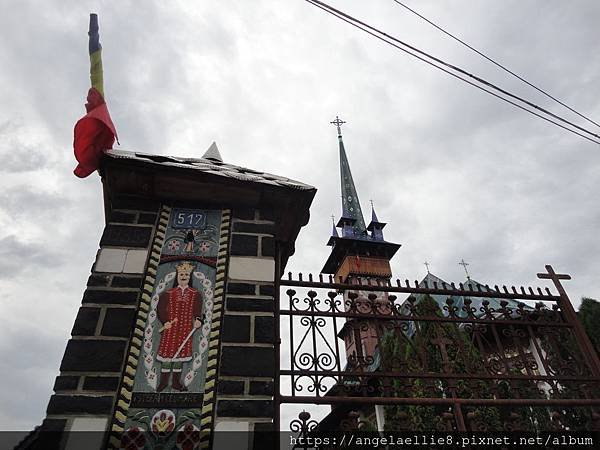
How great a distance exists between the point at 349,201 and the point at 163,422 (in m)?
34.3

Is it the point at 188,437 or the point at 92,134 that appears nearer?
the point at 188,437

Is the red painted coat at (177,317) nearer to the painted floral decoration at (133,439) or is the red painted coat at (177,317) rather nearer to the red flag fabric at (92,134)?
the painted floral decoration at (133,439)

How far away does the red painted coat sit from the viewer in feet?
8.22

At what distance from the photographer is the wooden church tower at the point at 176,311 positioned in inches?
88.6

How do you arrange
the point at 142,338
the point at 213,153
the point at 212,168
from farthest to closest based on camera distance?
the point at 213,153
the point at 212,168
the point at 142,338

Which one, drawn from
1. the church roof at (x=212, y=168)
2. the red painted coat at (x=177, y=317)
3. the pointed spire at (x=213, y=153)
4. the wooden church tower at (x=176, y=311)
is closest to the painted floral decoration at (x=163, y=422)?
the wooden church tower at (x=176, y=311)

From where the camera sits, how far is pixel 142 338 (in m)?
2.55

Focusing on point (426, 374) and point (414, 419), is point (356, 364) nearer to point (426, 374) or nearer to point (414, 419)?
point (426, 374)

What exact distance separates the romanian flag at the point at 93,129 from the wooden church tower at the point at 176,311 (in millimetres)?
110

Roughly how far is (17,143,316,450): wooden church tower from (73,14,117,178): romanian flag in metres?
0.11

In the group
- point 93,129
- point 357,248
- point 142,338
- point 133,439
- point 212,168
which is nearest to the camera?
point 133,439

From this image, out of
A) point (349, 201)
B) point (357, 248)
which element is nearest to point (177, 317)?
point (357, 248)

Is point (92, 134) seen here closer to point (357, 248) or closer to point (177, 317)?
point (177, 317)

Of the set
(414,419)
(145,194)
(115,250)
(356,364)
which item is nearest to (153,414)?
(115,250)
